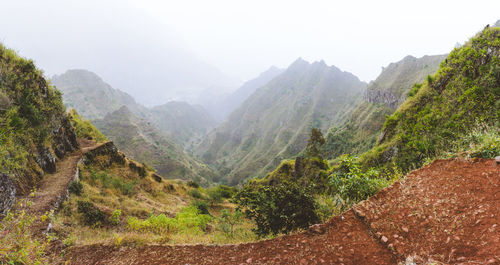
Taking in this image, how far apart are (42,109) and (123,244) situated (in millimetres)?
12983

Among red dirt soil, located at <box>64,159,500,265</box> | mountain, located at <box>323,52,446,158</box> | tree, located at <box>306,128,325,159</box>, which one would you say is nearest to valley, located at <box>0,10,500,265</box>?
red dirt soil, located at <box>64,159,500,265</box>

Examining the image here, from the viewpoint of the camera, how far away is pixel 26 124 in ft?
35.0

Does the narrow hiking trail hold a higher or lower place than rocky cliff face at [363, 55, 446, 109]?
lower

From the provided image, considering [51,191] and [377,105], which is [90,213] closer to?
[51,191]

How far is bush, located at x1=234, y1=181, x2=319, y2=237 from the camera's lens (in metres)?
5.34

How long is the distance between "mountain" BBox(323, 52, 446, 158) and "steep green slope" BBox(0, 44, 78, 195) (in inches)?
3200

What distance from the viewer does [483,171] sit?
4387mm

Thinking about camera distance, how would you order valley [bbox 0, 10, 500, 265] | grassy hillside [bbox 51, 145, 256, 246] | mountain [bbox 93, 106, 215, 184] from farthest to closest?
1. mountain [bbox 93, 106, 215, 184]
2. grassy hillside [bbox 51, 145, 256, 246]
3. valley [bbox 0, 10, 500, 265]

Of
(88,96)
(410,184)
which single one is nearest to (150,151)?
(410,184)

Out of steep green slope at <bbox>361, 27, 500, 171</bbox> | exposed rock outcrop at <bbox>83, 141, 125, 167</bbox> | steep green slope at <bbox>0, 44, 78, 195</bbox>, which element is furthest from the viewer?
exposed rock outcrop at <bbox>83, 141, 125, 167</bbox>

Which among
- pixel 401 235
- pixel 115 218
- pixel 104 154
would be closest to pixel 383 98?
pixel 104 154

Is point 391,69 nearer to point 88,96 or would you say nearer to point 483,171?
point 483,171

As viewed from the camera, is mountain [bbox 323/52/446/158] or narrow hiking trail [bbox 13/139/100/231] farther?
mountain [bbox 323/52/446/158]

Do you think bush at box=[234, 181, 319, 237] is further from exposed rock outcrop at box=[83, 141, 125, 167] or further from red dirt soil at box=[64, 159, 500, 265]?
exposed rock outcrop at box=[83, 141, 125, 167]
